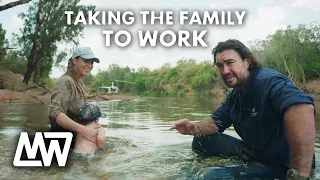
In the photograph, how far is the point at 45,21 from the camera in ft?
74.8

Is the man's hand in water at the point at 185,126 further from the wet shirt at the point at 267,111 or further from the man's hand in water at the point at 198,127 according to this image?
the wet shirt at the point at 267,111

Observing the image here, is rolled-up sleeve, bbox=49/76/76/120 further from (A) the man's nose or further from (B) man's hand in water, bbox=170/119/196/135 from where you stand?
(A) the man's nose

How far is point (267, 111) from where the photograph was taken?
2670 millimetres

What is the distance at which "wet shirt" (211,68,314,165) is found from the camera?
247 cm

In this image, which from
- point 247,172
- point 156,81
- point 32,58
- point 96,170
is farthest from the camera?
point 156,81

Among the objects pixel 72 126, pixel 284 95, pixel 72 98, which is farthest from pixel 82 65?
pixel 284 95

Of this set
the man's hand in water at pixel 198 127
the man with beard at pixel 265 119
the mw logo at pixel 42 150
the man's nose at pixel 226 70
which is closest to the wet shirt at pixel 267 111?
the man with beard at pixel 265 119

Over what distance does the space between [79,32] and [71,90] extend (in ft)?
69.1

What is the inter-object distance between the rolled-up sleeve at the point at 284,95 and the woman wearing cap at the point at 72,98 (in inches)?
77.8

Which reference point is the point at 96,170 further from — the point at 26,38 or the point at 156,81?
the point at 156,81

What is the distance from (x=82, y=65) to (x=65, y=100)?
453mm

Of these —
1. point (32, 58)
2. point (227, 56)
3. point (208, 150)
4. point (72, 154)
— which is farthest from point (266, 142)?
point (32, 58)

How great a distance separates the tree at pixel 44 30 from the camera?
886 inches

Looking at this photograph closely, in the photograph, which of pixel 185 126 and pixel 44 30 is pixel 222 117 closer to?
pixel 185 126
